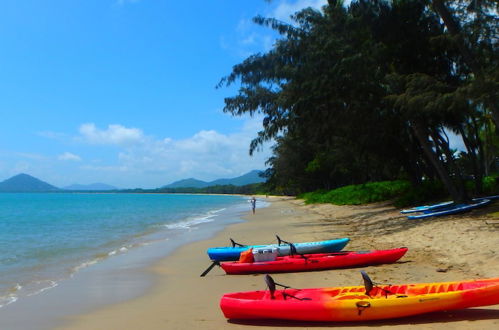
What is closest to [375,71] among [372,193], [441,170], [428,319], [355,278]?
[441,170]

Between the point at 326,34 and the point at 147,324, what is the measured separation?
14.9m

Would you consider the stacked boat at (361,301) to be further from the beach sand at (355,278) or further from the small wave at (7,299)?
the small wave at (7,299)

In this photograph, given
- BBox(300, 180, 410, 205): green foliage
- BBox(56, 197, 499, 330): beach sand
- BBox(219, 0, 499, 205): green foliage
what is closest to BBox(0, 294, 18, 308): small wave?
BBox(56, 197, 499, 330): beach sand

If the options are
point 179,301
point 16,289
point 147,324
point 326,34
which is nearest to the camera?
point 147,324

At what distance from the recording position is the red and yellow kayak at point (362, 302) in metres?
5.87

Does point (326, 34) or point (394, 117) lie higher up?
point (326, 34)

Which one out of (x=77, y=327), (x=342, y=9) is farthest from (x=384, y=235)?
(x=77, y=327)

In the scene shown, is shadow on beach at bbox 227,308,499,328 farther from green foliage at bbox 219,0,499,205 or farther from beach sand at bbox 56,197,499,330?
green foliage at bbox 219,0,499,205

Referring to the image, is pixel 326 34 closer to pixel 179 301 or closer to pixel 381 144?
pixel 381 144

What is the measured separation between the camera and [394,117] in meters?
20.7

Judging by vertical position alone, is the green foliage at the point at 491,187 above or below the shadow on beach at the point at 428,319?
above

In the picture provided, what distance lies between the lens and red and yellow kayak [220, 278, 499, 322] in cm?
587

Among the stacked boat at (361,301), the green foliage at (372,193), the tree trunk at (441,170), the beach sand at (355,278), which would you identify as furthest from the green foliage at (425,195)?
the stacked boat at (361,301)

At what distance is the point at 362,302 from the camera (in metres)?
5.96
